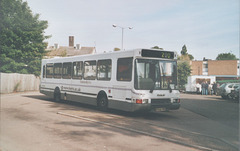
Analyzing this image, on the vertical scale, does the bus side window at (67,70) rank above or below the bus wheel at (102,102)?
above

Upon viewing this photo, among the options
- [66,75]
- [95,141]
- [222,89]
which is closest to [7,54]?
[66,75]

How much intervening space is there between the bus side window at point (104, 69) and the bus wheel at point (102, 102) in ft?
3.16

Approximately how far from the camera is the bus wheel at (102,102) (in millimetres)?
12539

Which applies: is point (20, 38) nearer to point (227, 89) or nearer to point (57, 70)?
point (57, 70)

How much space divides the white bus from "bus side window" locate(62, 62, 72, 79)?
6.59 feet

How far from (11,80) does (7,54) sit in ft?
24.8

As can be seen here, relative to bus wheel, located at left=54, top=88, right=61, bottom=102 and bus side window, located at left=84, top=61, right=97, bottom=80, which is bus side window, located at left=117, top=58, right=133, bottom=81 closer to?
bus side window, located at left=84, top=61, right=97, bottom=80

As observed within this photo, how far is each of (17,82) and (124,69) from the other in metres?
20.4

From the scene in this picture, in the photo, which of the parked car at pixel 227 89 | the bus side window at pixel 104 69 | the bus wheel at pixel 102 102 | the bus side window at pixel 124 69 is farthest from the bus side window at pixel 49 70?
the parked car at pixel 227 89

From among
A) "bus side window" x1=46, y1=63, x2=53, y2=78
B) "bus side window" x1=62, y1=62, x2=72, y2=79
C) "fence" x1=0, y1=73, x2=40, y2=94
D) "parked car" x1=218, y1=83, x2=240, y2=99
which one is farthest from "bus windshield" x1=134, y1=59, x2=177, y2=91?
"fence" x1=0, y1=73, x2=40, y2=94

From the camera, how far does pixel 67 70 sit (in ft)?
53.2

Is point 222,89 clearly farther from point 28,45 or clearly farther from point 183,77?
point 183,77

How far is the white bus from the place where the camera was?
10672 millimetres

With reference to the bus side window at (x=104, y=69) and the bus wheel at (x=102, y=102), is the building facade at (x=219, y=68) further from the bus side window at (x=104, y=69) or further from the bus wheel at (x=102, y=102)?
the bus wheel at (x=102, y=102)
